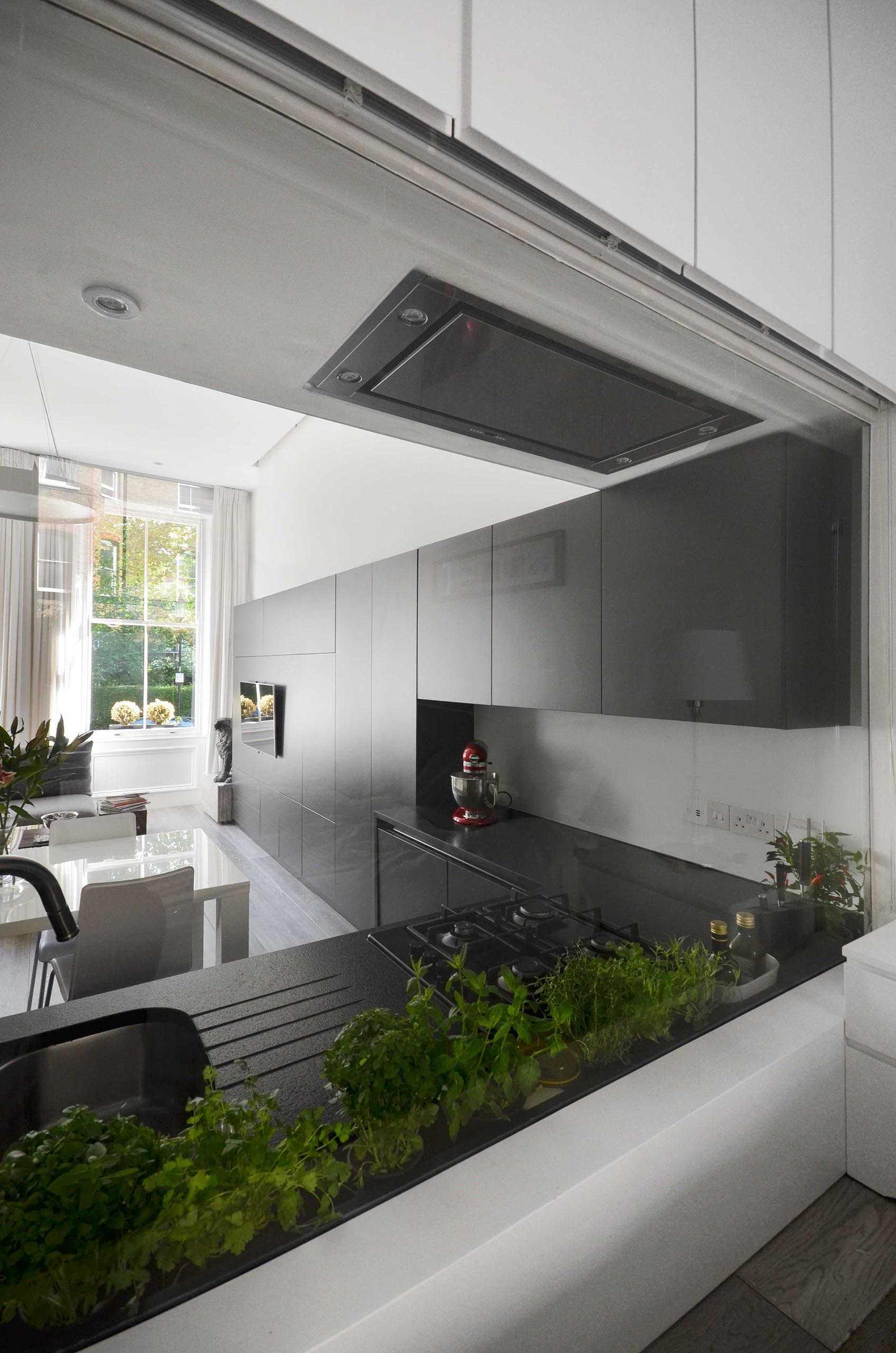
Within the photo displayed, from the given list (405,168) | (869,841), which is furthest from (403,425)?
(869,841)

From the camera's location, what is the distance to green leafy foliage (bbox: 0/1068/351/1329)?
0.57 meters

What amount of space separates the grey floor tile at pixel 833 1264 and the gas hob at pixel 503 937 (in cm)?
54

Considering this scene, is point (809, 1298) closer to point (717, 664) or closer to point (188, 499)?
point (717, 664)

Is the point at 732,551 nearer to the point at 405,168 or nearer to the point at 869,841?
the point at 869,841

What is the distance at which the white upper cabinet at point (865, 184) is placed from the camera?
1313 mm

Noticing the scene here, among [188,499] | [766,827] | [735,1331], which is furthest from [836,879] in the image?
[188,499]

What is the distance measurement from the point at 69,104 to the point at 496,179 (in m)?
0.51

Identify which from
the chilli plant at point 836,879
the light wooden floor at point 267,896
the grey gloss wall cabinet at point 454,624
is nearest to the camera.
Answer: the light wooden floor at point 267,896

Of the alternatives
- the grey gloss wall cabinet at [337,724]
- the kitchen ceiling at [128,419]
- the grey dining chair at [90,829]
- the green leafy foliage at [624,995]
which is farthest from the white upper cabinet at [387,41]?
the green leafy foliage at [624,995]

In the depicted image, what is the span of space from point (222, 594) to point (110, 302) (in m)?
0.33

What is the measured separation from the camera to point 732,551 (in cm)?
141

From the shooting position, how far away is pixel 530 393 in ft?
3.71

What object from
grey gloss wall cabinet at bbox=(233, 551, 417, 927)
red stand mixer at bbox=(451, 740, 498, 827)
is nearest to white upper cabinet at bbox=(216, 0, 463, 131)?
grey gloss wall cabinet at bbox=(233, 551, 417, 927)

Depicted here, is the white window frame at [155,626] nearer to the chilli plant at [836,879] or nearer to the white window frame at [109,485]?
the white window frame at [109,485]
